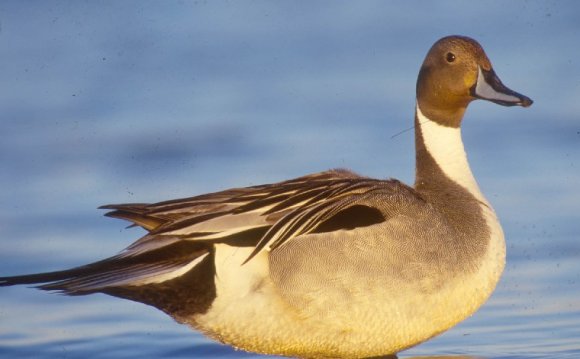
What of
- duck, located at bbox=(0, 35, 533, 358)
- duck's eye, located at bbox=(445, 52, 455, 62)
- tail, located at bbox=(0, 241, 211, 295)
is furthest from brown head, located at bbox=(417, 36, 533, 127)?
tail, located at bbox=(0, 241, 211, 295)

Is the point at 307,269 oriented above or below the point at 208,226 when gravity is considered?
below

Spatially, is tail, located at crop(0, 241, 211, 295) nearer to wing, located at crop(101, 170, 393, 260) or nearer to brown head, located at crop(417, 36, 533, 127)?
wing, located at crop(101, 170, 393, 260)

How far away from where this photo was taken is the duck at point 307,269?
194 inches

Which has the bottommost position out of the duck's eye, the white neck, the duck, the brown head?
the duck

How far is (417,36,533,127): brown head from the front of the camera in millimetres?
5605

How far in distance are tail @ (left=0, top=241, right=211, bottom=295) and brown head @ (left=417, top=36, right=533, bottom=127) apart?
130 cm

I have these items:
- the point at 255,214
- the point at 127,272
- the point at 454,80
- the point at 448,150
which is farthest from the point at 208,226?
the point at 454,80

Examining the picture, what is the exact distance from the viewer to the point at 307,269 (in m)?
4.94

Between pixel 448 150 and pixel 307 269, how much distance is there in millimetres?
1014

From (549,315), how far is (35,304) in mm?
2753

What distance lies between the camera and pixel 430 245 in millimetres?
5051

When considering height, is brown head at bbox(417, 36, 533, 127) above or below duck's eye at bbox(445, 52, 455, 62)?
below

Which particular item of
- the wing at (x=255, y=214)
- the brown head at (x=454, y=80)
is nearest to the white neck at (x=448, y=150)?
the brown head at (x=454, y=80)

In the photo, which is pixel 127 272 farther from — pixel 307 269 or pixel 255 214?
pixel 307 269
